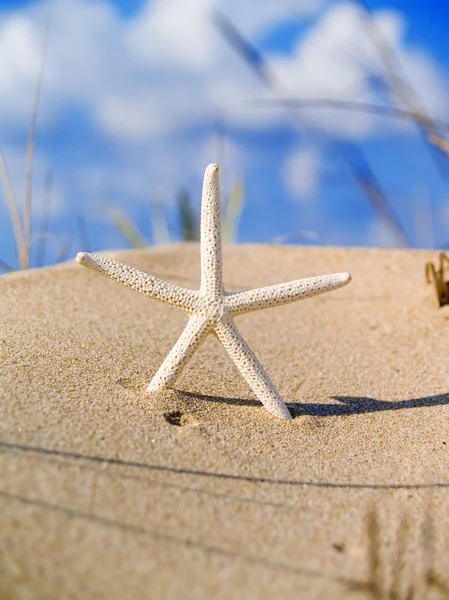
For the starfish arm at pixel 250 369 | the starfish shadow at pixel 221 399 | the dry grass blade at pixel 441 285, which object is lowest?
the starfish shadow at pixel 221 399

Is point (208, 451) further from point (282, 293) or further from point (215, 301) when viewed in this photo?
point (282, 293)

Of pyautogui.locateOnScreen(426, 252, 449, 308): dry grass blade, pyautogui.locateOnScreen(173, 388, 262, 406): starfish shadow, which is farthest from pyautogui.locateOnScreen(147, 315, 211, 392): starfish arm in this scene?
pyautogui.locateOnScreen(426, 252, 449, 308): dry grass blade

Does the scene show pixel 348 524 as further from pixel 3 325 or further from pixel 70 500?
pixel 3 325

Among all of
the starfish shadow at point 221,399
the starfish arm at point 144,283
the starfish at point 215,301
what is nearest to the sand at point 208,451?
the starfish shadow at point 221,399

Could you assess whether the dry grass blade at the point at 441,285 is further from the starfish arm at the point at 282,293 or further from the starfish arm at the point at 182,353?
the starfish arm at the point at 182,353

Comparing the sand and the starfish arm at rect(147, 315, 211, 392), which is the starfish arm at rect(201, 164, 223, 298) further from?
the sand

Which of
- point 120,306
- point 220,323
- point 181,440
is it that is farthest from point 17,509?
point 120,306

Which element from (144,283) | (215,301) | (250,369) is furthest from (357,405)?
(144,283)
